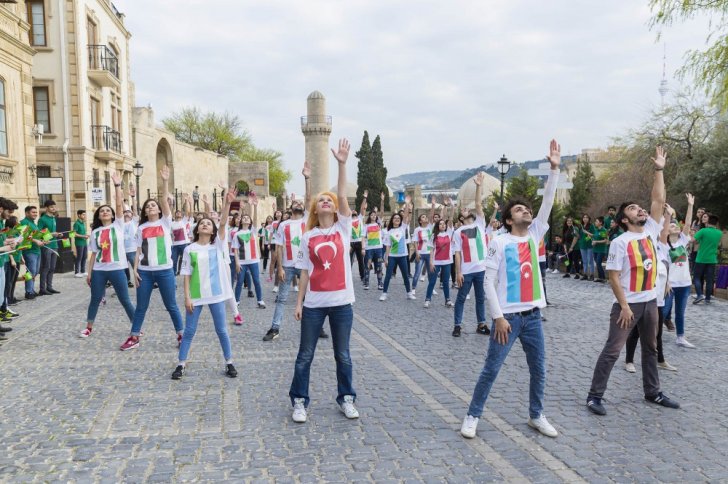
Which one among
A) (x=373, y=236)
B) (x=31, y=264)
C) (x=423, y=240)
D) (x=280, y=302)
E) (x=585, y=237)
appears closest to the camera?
(x=280, y=302)

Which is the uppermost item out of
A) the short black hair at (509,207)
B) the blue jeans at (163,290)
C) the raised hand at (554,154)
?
the raised hand at (554,154)

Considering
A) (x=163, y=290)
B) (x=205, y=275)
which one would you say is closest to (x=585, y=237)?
(x=163, y=290)

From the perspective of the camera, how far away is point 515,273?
4.73 m

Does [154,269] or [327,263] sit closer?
[327,263]

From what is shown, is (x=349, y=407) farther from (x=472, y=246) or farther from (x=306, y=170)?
(x=472, y=246)

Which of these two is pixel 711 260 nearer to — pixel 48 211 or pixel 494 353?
pixel 494 353

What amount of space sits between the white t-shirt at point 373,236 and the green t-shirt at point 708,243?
24.3ft

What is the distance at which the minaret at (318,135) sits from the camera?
68562 mm

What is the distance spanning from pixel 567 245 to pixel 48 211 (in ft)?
46.5

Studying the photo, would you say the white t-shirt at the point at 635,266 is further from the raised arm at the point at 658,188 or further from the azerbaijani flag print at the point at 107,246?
the azerbaijani flag print at the point at 107,246

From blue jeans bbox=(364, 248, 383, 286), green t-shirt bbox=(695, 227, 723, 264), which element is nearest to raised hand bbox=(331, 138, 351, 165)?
green t-shirt bbox=(695, 227, 723, 264)

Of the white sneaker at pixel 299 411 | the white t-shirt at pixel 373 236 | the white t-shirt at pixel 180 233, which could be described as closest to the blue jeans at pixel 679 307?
the white sneaker at pixel 299 411

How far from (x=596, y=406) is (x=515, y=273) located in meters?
1.52

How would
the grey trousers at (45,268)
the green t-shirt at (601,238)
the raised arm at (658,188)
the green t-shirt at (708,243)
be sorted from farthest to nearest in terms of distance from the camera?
the green t-shirt at (601,238) < the grey trousers at (45,268) < the green t-shirt at (708,243) < the raised arm at (658,188)
